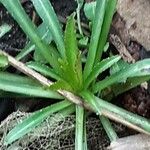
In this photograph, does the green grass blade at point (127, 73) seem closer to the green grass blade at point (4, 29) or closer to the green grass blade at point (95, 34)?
the green grass blade at point (95, 34)

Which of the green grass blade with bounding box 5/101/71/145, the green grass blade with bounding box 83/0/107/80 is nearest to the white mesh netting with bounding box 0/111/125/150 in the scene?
the green grass blade with bounding box 5/101/71/145

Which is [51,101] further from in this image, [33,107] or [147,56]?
[147,56]

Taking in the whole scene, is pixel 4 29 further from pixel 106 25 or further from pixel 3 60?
pixel 106 25

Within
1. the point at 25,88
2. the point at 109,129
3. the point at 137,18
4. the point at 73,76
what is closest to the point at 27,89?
the point at 25,88

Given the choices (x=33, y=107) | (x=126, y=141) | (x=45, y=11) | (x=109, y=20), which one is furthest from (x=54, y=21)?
(x=126, y=141)

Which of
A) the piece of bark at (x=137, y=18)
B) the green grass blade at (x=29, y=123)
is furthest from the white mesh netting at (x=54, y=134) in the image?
the piece of bark at (x=137, y=18)

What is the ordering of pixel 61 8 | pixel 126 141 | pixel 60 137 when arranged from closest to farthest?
1. pixel 126 141
2. pixel 60 137
3. pixel 61 8
